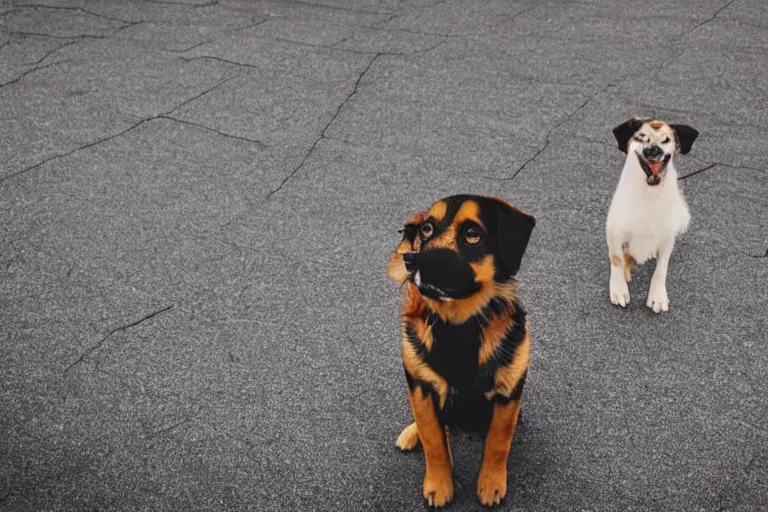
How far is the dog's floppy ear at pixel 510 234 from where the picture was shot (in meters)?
2.05

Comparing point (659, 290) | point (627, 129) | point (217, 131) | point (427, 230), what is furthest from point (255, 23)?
point (427, 230)

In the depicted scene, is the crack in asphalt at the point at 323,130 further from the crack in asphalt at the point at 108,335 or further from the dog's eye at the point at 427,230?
the dog's eye at the point at 427,230

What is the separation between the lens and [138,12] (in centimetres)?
694

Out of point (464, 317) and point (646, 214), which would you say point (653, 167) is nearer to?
point (646, 214)

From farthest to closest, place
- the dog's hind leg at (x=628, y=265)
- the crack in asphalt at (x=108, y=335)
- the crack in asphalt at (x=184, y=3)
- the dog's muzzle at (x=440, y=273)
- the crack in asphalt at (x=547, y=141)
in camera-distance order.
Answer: the crack in asphalt at (x=184, y=3)
the crack in asphalt at (x=547, y=141)
the dog's hind leg at (x=628, y=265)
the crack in asphalt at (x=108, y=335)
the dog's muzzle at (x=440, y=273)

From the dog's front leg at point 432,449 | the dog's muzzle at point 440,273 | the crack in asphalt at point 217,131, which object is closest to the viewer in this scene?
the dog's muzzle at point 440,273

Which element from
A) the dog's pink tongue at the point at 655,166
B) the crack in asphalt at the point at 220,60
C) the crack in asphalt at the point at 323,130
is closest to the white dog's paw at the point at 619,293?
the dog's pink tongue at the point at 655,166

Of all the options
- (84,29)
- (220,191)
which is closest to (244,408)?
(220,191)

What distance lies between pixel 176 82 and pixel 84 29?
5.77ft

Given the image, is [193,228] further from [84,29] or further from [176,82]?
[84,29]

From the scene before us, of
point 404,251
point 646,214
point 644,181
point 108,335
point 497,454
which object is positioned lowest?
point 108,335

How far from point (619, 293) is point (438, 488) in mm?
1402

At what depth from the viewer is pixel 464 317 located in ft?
6.85

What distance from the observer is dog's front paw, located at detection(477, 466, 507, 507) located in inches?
94.5
